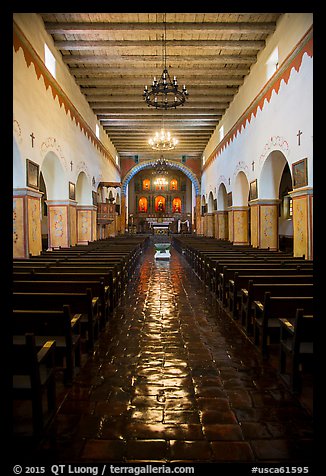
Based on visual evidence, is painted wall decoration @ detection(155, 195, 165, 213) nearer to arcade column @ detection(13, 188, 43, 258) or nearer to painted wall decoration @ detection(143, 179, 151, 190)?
painted wall decoration @ detection(143, 179, 151, 190)

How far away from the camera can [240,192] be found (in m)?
16.1

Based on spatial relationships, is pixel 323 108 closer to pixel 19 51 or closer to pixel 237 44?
pixel 19 51

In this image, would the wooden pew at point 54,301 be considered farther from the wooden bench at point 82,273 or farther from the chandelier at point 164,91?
the chandelier at point 164,91

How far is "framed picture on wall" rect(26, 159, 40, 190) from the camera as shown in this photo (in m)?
9.05

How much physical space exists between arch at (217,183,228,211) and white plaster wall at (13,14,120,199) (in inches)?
295

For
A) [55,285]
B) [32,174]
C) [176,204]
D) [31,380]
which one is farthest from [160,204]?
[31,380]

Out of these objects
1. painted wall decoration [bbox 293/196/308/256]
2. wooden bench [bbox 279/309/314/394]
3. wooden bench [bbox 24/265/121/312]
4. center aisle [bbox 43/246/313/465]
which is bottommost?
center aisle [bbox 43/246/313/465]

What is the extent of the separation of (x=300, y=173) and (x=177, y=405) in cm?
707

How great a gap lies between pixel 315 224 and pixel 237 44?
11204 mm

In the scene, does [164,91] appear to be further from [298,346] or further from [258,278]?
[298,346]

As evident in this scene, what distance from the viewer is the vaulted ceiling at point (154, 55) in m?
10.2

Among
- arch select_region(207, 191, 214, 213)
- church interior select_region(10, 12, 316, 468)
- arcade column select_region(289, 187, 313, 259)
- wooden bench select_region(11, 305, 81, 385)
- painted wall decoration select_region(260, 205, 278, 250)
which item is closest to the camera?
church interior select_region(10, 12, 316, 468)

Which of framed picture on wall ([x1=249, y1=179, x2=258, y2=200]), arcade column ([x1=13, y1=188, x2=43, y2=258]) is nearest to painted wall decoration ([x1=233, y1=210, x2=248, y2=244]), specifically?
framed picture on wall ([x1=249, y1=179, x2=258, y2=200])

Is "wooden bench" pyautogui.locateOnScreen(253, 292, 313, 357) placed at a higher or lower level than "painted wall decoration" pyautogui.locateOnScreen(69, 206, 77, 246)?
lower
